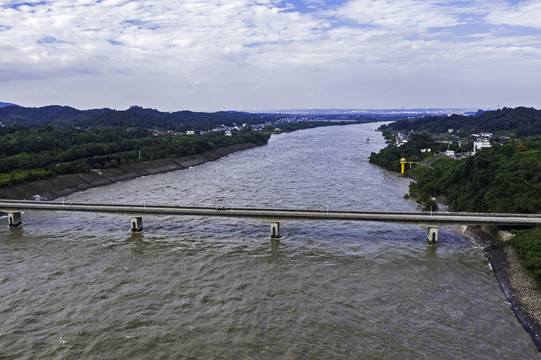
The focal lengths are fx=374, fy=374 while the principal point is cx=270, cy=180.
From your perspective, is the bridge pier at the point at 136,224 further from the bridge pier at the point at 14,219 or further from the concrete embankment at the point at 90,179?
the concrete embankment at the point at 90,179

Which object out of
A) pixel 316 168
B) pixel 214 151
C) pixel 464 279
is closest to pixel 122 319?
pixel 464 279

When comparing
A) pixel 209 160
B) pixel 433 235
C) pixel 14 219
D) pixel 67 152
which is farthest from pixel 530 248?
pixel 209 160

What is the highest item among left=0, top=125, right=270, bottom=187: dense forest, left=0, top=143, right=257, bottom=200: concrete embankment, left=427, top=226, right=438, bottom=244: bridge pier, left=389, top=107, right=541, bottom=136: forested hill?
left=389, top=107, right=541, bottom=136: forested hill

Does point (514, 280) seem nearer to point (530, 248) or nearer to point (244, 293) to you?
point (530, 248)

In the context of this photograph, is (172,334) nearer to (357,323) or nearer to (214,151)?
(357,323)

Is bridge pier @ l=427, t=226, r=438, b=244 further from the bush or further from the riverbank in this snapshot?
the bush

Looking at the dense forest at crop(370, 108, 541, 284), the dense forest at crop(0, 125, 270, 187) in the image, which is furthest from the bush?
the dense forest at crop(0, 125, 270, 187)

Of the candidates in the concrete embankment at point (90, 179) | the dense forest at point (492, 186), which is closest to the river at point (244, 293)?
the dense forest at point (492, 186)
